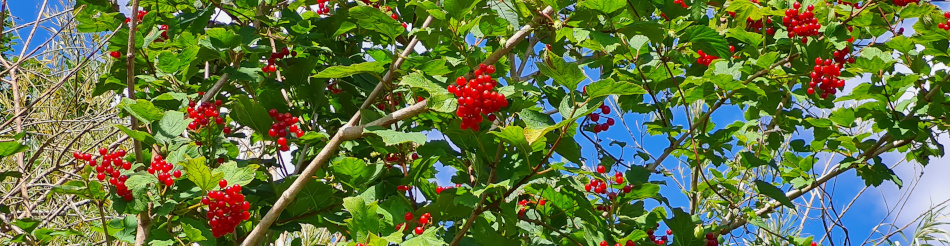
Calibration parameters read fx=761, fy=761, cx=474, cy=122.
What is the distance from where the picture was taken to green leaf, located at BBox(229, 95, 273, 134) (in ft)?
7.15

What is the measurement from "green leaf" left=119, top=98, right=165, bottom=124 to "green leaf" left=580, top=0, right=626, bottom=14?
1.20 metres

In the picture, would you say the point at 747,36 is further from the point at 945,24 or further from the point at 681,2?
the point at 945,24

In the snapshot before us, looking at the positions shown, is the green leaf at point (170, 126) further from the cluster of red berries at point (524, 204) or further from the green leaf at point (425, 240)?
the cluster of red berries at point (524, 204)

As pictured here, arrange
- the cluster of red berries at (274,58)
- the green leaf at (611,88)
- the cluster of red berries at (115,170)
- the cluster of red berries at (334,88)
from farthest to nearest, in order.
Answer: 1. the cluster of red berries at (334,88)
2. the cluster of red berries at (274,58)
3. the cluster of red berries at (115,170)
4. the green leaf at (611,88)

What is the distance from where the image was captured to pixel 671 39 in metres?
2.31

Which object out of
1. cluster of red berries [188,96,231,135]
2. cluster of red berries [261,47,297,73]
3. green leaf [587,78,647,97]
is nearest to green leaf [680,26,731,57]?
green leaf [587,78,647,97]

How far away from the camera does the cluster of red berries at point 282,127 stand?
2243 millimetres

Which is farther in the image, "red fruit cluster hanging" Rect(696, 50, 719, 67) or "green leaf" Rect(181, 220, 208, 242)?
"red fruit cluster hanging" Rect(696, 50, 719, 67)

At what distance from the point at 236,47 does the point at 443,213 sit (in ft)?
2.85

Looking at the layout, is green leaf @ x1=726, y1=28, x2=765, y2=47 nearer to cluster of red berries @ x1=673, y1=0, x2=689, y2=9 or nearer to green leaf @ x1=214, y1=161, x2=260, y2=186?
cluster of red berries @ x1=673, y1=0, x2=689, y2=9

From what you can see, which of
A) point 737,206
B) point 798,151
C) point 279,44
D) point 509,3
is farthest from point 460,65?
point 798,151

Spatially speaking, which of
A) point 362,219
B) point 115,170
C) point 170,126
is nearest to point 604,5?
point 362,219

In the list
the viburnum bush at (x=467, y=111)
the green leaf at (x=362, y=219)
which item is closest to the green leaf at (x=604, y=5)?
the viburnum bush at (x=467, y=111)

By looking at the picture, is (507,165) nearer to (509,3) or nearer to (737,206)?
(509,3)
